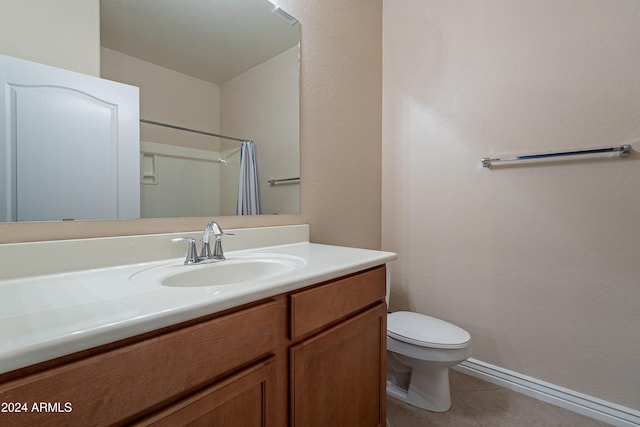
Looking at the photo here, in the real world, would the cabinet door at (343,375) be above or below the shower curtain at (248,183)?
below

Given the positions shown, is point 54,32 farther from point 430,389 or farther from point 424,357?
point 430,389

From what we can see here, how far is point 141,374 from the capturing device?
0.50 m

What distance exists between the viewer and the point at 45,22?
0.83 meters

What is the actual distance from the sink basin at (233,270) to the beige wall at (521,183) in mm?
1135

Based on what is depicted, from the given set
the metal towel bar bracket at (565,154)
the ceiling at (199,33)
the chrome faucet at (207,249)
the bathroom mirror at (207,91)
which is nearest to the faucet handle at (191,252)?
the chrome faucet at (207,249)

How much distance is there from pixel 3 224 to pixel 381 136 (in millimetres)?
1880

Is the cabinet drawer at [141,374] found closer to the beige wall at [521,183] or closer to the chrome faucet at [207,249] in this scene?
the chrome faucet at [207,249]

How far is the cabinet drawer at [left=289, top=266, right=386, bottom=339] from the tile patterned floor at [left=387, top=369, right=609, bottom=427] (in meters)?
0.72

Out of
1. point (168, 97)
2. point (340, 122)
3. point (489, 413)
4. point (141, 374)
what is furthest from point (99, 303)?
point (489, 413)

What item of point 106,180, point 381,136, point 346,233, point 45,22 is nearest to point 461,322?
point 346,233

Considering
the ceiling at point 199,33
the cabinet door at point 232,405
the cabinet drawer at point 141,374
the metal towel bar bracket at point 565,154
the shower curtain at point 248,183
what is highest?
the ceiling at point 199,33

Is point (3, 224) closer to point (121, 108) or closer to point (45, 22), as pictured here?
point (121, 108)

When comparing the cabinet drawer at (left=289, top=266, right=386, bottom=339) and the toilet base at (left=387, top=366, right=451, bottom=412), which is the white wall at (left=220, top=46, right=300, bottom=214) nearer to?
the cabinet drawer at (left=289, top=266, right=386, bottom=339)

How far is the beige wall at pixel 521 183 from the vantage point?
1.28 metres
